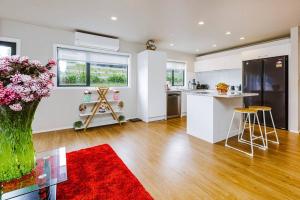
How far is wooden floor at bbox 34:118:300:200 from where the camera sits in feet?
5.50

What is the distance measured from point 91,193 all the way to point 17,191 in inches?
27.1

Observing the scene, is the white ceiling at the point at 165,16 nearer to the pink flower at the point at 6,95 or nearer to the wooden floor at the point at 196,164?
the pink flower at the point at 6,95

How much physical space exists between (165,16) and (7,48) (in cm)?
337

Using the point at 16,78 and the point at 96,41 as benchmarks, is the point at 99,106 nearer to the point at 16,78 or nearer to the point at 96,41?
the point at 96,41

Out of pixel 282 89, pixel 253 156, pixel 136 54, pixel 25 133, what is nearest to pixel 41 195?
pixel 25 133

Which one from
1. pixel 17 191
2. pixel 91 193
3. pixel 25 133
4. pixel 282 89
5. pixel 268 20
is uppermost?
pixel 268 20

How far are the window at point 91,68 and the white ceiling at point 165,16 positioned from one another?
27.2 inches

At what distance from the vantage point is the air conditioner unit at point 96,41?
3.91 m

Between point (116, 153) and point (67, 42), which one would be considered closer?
point (116, 153)

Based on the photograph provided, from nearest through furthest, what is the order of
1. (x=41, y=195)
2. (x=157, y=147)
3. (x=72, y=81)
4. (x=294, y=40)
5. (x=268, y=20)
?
(x=41, y=195)
(x=157, y=147)
(x=268, y=20)
(x=294, y=40)
(x=72, y=81)

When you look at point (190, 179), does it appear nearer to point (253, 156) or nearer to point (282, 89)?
point (253, 156)

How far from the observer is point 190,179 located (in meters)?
1.89

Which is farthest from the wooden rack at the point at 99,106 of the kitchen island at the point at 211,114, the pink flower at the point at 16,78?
the pink flower at the point at 16,78

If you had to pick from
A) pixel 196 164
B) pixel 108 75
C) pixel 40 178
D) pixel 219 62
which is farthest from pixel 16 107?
pixel 219 62
